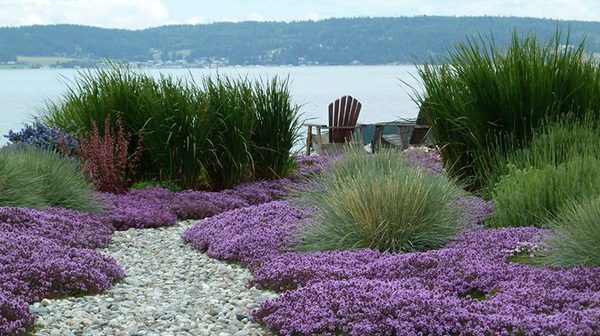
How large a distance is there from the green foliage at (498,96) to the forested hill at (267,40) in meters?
41.9

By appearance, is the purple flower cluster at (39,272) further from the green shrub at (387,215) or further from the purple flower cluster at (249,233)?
the green shrub at (387,215)

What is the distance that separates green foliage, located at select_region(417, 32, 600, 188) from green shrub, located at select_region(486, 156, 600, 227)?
1.28 metres

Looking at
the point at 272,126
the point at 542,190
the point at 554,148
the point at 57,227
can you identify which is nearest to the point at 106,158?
the point at 272,126

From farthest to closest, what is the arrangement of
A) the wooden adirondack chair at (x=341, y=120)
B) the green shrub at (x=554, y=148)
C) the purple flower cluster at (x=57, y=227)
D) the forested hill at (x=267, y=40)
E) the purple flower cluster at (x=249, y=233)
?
1. the forested hill at (x=267, y=40)
2. the wooden adirondack chair at (x=341, y=120)
3. the green shrub at (x=554, y=148)
4. the purple flower cluster at (x=57, y=227)
5. the purple flower cluster at (x=249, y=233)

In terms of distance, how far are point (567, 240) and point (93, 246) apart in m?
4.69

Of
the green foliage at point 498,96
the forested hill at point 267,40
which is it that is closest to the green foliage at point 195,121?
the green foliage at point 498,96

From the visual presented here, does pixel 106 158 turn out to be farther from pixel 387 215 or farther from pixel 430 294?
pixel 430 294

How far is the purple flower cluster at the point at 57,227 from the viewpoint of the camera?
874 centimetres

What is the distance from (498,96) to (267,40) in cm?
5018

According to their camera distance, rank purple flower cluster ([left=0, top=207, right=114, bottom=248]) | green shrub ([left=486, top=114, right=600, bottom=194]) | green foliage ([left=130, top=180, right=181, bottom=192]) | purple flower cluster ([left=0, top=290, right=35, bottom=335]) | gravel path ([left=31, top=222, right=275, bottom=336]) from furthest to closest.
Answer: green foliage ([left=130, top=180, right=181, bottom=192]), green shrub ([left=486, top=114, right=600, bottom=194]), purple flower cluster ([left=0, top=207, right=114, bottom=248]), gravel path ([left=31, top=222, right=275, bottom=336]), purple flower cluster ([left=0, top=290, right=35, bottom=335])

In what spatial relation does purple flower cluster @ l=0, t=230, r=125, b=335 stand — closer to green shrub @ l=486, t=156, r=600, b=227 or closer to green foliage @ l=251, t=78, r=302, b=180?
green shrub @ l=486, t=156, r=600, b=227

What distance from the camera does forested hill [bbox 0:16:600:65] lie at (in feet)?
177

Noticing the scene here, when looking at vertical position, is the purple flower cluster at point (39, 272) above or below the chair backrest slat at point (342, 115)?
above

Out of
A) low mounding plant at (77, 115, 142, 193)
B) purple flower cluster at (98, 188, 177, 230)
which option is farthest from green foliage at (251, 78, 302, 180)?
purple flower cluster at (98, 188, 177, 230)
